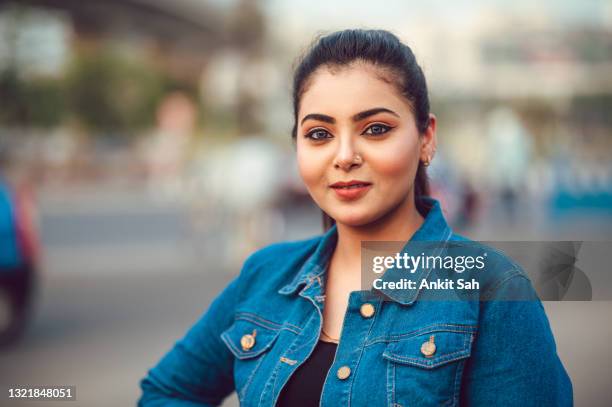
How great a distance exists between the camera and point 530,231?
13805mm

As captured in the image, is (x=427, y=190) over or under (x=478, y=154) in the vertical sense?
under

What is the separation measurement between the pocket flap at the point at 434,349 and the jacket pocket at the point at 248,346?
1.25 feet

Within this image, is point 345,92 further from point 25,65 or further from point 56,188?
point 56,188

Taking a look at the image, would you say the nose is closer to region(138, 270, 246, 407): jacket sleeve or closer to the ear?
the ear

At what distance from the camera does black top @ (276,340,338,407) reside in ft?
6.00

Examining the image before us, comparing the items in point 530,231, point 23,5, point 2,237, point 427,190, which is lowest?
point 427,190

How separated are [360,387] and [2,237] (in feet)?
16.9

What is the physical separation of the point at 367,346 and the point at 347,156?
0.47 metres

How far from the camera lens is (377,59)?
1933 millimetres

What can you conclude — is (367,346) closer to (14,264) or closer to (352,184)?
(352,184)

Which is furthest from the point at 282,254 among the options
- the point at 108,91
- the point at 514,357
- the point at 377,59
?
the point at 108,91

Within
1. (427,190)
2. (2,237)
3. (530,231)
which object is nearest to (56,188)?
(530,231)

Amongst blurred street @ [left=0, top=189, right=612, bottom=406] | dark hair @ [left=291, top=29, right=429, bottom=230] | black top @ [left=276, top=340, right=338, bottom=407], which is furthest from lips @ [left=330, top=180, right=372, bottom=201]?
blurred street @ [left=0, top=189, right=612, bottom=406]

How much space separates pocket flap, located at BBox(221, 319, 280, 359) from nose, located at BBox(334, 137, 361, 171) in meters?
0.47
